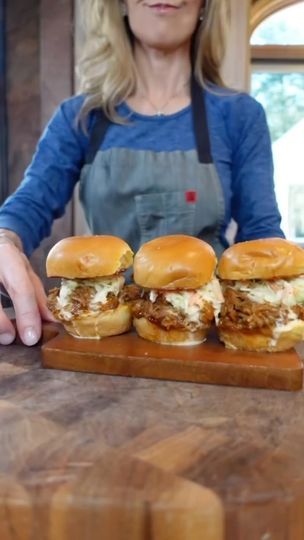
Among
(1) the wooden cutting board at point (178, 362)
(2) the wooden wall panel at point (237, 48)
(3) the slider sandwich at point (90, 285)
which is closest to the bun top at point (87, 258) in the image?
(3) the slider sandwich at point (90, 285)

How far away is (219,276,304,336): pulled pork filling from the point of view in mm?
817

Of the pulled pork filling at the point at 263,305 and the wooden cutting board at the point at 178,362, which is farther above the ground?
the pulled pork filling at the point at 263,305

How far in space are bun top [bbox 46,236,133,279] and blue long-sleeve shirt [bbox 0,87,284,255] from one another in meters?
0.43

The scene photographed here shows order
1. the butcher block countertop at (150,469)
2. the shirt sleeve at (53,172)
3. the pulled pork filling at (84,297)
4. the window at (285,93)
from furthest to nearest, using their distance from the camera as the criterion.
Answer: the window at (285,93) → the shirt sleeve at (53,172) → the pulled pork filling at (84,297) → the butcher block countertop at (150,469)

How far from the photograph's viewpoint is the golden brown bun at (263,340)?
824mm

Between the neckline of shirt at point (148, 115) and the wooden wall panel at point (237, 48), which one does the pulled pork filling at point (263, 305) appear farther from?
the wooden wall panel at point (237, 48)

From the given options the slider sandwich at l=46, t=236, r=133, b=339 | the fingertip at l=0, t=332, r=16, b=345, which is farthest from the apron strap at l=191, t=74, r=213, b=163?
the fingertip at l=0, t=332, r=16, b=345

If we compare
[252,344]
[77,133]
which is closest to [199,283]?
[252,344]

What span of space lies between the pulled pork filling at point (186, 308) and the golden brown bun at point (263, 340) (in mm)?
41

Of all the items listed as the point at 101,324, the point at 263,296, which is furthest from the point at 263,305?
the point at 101,324

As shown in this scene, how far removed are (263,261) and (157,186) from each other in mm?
558

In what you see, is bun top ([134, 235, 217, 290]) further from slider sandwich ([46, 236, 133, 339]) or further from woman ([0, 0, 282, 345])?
woman ([0, 0, 282, 345])

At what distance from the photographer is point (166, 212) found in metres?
1.33

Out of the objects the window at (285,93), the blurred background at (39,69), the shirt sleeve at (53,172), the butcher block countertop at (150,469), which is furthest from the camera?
the window at (285,93)
